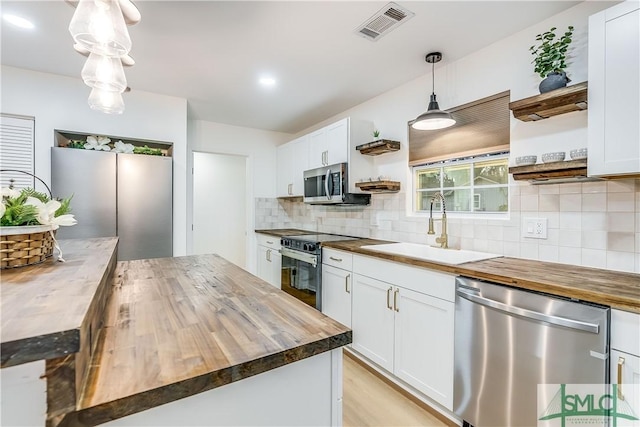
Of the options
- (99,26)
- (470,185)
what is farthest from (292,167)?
(99,26)

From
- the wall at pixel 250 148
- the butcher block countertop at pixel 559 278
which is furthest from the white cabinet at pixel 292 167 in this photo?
the butcher block countertop at pixel 559 278

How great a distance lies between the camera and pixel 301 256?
3.11 meters

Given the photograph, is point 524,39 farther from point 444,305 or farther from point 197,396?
point 197,396

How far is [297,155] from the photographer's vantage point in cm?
407

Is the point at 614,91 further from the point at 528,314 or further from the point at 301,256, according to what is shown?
the point at 301,256

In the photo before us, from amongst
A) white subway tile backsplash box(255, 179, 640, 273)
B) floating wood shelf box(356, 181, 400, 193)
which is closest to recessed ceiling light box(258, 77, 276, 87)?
floating wood shelf box(356, 181, 400, 193)

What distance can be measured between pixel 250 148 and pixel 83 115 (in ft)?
6.74

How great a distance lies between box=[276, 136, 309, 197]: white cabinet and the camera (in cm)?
395

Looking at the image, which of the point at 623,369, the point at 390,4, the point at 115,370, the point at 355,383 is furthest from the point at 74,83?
the point at 623,369

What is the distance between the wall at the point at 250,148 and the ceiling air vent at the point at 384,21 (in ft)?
9.14

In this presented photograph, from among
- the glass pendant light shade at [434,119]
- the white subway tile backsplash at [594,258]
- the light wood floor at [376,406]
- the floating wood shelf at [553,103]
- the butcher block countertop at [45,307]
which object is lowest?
the light wood floor at [376,406]

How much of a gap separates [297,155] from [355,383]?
2.84 m

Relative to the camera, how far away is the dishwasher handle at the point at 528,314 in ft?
3.94

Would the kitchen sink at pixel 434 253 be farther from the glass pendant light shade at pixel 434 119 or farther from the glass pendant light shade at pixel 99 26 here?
the glass pendant light shade at pixel 99 26
